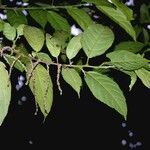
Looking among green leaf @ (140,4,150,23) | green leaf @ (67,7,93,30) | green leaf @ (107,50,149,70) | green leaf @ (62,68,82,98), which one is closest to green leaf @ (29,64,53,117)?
green leaf @ (62,68,82,98)

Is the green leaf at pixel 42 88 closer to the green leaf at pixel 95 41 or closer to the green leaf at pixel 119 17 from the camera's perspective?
the green leaf at pixel 95 41

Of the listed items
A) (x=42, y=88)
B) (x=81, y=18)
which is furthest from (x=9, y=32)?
(x=81, y=18)

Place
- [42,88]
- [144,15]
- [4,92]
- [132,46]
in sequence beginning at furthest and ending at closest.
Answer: [144,15] → [132,46] → [42,88] → [4,92]

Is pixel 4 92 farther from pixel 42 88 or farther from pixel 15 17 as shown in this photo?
pixel 15 17

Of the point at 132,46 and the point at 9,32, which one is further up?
the point at 9,32

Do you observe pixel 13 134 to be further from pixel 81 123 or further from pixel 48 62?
pixel 48 62

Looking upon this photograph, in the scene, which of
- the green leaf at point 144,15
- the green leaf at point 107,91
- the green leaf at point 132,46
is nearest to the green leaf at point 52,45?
the green leaf at point 107,91

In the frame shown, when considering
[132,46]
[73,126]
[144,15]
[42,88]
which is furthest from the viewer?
[73,126]

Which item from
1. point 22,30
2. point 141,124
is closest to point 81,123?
point 141,124
